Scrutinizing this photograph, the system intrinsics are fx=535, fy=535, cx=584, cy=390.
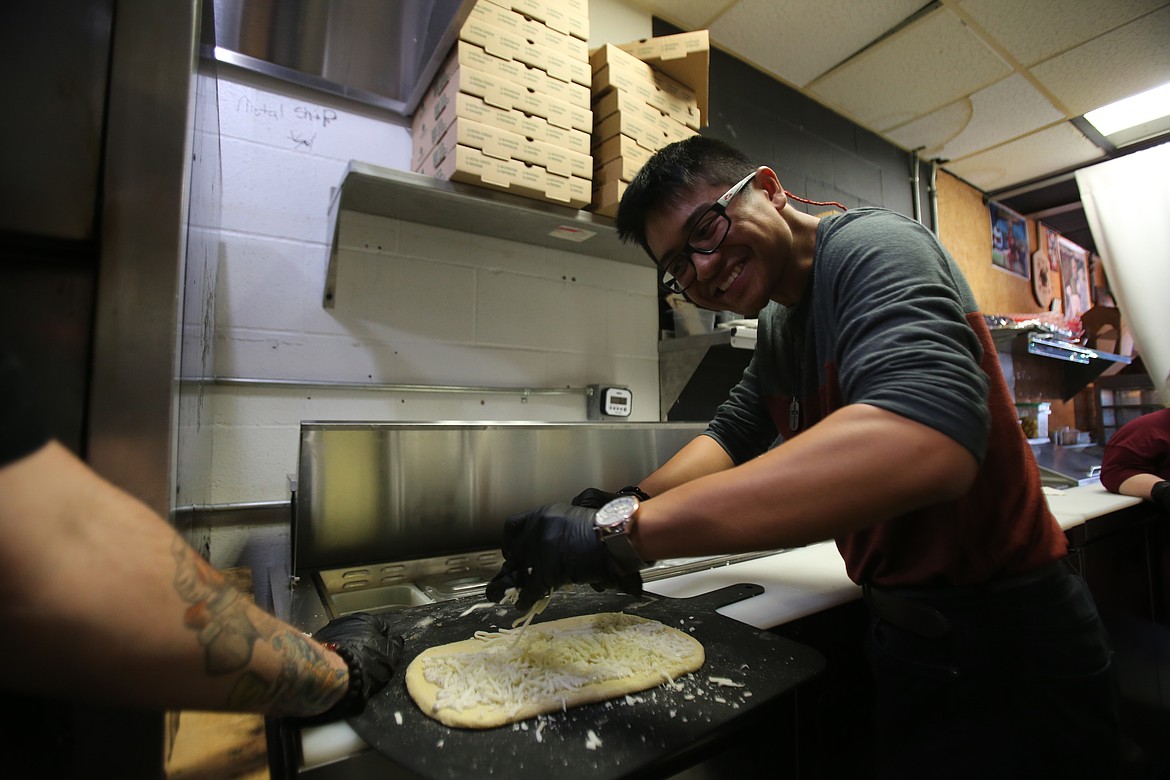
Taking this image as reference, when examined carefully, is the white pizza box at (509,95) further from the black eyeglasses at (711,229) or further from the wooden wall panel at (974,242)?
the wooden wall panel at (974,242)

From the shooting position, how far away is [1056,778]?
89 cm

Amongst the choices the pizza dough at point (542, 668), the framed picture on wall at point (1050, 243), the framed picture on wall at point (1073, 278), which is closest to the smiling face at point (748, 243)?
the pizza dough at point (542, 668)

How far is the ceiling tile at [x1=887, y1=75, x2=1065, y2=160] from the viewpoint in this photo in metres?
2.98

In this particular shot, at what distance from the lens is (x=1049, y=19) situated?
2414 mm

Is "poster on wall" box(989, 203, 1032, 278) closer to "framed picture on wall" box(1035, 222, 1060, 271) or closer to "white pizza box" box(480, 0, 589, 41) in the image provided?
"framed picture on wall" box(1035, 222, 1060, 271)

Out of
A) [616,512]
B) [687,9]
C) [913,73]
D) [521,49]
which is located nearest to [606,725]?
[616,512]

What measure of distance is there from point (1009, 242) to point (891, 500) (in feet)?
16.0

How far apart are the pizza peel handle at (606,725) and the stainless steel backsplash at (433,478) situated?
47 centimetres

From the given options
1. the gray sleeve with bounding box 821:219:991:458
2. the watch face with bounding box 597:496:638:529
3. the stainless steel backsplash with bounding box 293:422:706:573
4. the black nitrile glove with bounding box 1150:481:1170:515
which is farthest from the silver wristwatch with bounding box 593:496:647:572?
the black nitrile glove with bounding box 1150:481:1170:515

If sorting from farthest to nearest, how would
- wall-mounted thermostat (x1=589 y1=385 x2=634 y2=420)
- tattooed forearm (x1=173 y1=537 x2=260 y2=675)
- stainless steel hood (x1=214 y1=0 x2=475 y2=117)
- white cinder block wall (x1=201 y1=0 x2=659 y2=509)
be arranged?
wall-mounted thermostat (x1=589 y1=385 x2=634 y2=420) < white cinder block wall (x1=201 y1=0 x2=659 y2=509) < stainless steel hood (x1=214 y1=0 x2=475 y2=117) < tattooed forearm (x1=173 y1=537 x2=260 y2=675)

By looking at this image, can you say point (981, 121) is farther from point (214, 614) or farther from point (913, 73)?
point (214, 614)

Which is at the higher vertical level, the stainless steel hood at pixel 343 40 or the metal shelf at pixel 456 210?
the stainless steel hood at pixel 343 40

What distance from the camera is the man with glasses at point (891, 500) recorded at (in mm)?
674

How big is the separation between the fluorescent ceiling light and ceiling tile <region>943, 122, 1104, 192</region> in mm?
108
